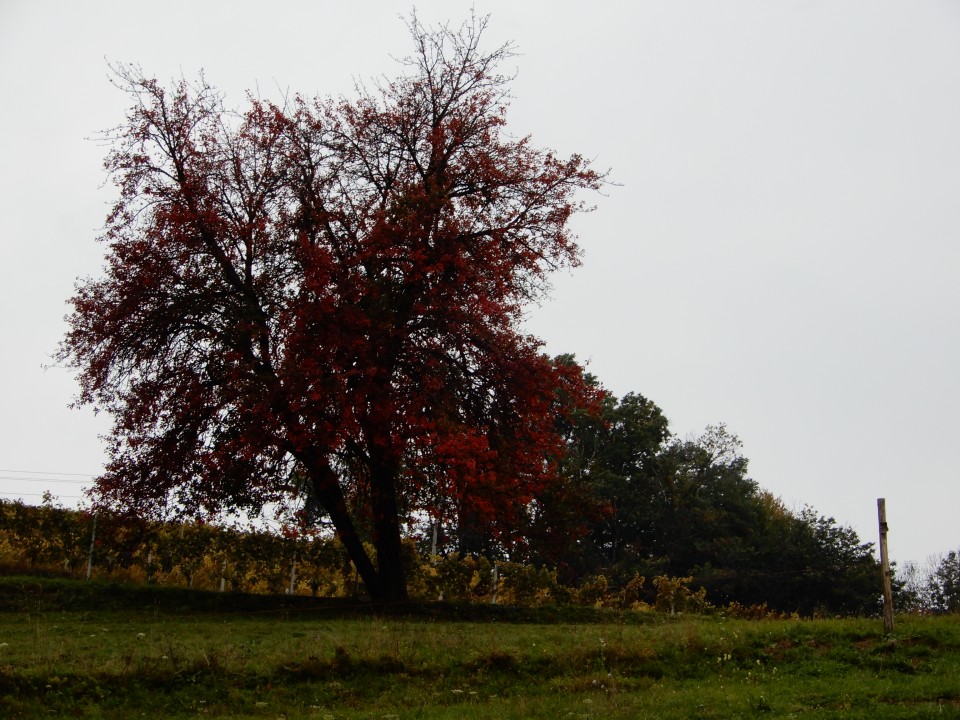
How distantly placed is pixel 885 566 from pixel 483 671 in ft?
20.1

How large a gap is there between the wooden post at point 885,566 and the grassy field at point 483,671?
23cm

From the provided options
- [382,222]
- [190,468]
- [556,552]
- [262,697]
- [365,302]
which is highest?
[382,222]

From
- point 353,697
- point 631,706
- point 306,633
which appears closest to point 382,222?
point 306,633

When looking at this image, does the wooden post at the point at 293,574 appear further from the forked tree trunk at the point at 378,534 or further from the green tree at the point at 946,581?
the green tree at the point at 946,581

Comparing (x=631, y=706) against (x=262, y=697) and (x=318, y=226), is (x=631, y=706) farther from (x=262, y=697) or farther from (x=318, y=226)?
(x=318, y=226)

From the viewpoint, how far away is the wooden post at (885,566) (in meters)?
14.0

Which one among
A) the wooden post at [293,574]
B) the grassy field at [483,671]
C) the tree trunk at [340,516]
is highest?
the tree trunk at [340,516]

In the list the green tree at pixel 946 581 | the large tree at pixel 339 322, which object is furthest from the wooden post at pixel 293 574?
the green tree at pixel 946 581

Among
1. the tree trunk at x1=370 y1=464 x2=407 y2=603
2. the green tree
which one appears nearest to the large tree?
the tree trunk at x1=370 y1=464 x2=407 y2=603

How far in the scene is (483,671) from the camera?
46.1 feet

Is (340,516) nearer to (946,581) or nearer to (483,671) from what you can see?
(483,671)

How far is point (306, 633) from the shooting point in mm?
16500

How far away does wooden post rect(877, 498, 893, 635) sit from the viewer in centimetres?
1396

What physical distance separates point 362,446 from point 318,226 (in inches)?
195
